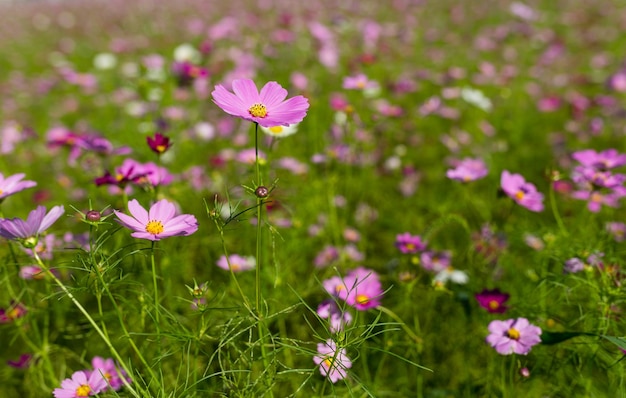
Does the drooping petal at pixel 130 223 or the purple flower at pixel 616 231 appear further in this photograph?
the purple flower at pixel 616 231

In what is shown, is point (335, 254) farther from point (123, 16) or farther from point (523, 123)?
point (123, 16)

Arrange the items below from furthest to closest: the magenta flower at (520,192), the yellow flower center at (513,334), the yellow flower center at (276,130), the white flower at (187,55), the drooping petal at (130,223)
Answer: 1. the white flower at (187,55)
2. the yellow flower center at (276,130)
3. the magenta flower at (520,192)
4. the yellow flower center at (513,334)
5. the drooping petal at (130,223)

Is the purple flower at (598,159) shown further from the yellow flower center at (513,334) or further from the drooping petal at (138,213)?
the drooping petal at (138,213)

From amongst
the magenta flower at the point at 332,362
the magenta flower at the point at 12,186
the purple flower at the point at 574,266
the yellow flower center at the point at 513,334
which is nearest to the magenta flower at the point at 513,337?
the yellow flower center at the point at 513,334

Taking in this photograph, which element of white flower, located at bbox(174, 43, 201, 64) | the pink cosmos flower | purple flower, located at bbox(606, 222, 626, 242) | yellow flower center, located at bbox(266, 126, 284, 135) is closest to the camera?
purple flower, located at bbox(606, 222, 626, 242)

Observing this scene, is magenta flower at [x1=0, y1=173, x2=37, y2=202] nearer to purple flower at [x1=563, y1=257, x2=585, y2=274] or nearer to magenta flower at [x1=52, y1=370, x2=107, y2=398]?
magenta flower at [x1=52, y1=370, x2=107, y2=398]

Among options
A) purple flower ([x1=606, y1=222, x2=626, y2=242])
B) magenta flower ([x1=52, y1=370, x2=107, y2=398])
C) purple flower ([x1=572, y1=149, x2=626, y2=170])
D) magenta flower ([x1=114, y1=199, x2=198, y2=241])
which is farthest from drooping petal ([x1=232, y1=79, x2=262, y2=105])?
purple flower ([x1=606, y1=222, x2=626, y2=242])

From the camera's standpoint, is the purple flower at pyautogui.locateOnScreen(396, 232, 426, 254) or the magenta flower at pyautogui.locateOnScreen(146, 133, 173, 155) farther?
the purple flower at pyautogui.locateOnScreen(396, 232, 426, 254)

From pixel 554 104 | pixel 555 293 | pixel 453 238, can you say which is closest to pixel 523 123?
pixel 554 104

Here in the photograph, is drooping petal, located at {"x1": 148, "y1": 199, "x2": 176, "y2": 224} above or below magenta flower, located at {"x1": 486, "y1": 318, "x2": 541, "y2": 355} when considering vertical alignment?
above
